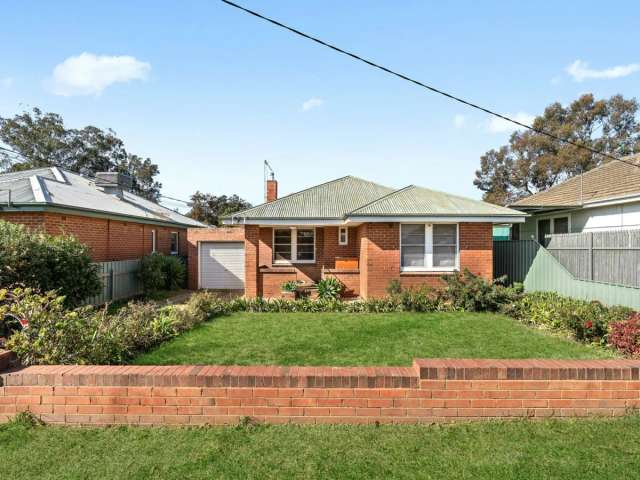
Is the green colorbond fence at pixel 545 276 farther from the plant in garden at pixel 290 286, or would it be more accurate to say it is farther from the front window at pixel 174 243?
the front window at pixel 174 243

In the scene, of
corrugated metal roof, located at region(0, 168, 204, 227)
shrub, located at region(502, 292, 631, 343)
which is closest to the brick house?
shrub, located at region(502, 292, 631, 343)

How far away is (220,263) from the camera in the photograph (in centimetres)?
1798

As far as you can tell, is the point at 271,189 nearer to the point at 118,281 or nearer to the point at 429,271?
the point at 118,281

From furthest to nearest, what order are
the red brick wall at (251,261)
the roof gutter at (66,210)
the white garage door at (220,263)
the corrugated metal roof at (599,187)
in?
1. the white garage door at (220,263)
2. the red brick wall at (251,261)
3. the corrugated metal roof at (599,187)
4. the roof gutter at (66,210)

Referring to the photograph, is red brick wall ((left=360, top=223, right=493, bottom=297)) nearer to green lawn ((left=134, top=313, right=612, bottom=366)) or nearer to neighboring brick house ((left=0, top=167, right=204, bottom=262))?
green lawn ((left=134, top=313, right=612, bottom=366))

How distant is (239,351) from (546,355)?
16.9ft

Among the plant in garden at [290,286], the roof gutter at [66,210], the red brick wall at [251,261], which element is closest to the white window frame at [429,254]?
the plant in garden at [290,286]

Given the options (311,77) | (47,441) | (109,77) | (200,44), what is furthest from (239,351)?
(109,77)

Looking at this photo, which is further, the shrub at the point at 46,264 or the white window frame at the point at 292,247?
the white window frame at the point at 292,247

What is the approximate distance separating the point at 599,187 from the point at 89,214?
17.6 meters

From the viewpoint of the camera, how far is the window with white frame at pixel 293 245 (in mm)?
14844

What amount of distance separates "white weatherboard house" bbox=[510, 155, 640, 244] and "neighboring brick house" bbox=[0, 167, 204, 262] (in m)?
15.4

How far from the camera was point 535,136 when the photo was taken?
3850cm

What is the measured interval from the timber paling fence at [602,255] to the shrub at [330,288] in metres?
6.65
